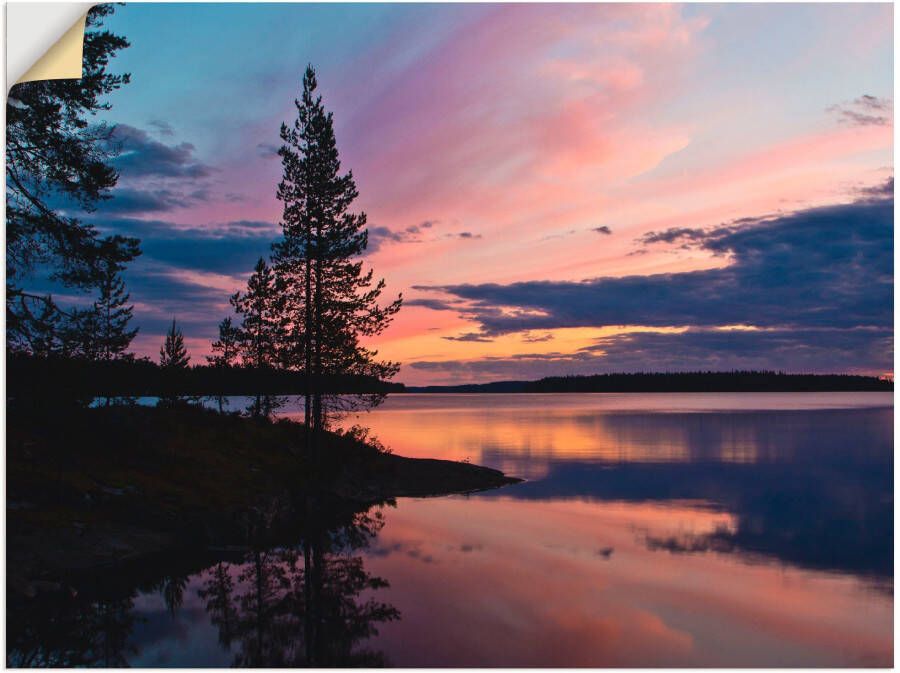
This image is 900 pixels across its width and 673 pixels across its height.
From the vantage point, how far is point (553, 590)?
16.4 metres

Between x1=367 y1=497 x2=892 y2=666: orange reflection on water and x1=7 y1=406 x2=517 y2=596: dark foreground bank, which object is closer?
x1=367 y1=497 x2=892 y2=666: orange reflection on water

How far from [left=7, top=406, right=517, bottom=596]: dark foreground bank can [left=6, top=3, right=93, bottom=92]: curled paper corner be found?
32.6ft

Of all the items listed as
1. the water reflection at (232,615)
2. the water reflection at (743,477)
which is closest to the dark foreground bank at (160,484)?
the water reflection at (232,615)

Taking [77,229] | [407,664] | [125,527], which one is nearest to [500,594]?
[407,664]

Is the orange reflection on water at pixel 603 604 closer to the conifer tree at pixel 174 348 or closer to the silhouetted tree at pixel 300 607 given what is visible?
the silhouetted tree at pixel 300 607

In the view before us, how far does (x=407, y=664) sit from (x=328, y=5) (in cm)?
1198

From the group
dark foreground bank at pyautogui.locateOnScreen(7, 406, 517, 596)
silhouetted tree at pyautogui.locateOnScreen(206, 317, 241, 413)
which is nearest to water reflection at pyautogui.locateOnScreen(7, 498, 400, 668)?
dark foreground bank at pyautogui.locateOnScreen(7, 406, 517, 596)

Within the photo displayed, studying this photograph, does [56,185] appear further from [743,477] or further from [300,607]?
[743,477]

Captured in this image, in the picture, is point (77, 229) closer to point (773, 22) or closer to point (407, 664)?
point (407, 664)

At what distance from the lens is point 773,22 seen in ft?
42.2

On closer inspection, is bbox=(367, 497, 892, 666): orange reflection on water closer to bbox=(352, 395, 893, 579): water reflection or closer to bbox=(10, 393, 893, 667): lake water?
bbox=(10, 393, 893, 667): lake water

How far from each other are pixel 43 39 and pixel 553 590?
14.9m

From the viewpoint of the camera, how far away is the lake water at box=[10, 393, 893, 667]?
42.4 feet

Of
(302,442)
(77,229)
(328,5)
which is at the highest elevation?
(328,5)
